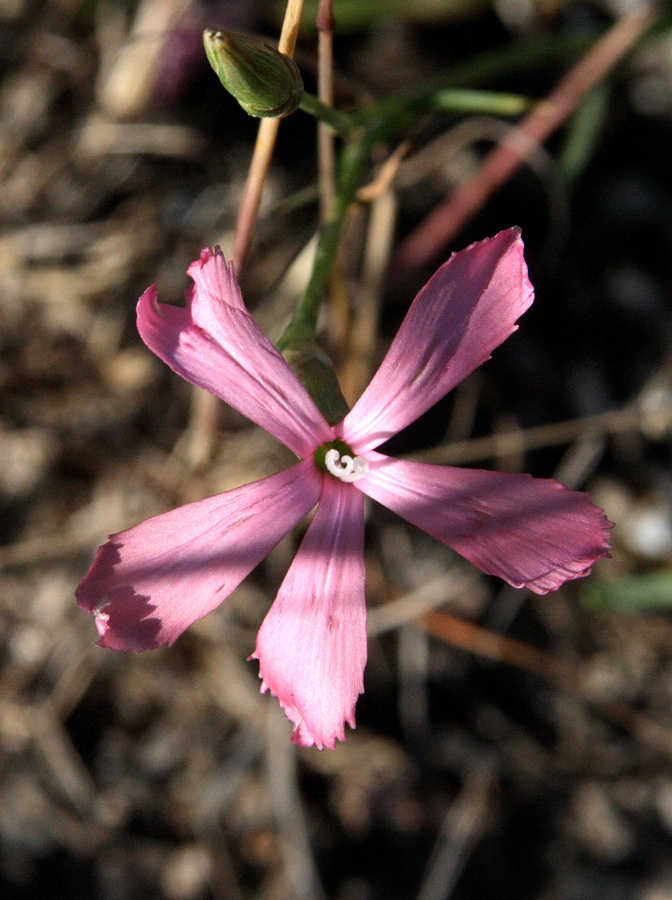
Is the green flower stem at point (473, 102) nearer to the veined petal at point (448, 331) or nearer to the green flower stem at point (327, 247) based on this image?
the green flower stem at point (327, 247)

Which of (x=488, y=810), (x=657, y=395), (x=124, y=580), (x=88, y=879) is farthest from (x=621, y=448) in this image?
(x=88, y=879)

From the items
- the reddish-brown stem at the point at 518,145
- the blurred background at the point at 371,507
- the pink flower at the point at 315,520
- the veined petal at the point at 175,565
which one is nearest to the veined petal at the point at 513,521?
the pink flower at the point at 315,520

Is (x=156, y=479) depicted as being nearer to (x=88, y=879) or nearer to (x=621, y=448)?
(x=88, y=879)

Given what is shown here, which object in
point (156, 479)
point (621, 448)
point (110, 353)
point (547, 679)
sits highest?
point (110, 353)

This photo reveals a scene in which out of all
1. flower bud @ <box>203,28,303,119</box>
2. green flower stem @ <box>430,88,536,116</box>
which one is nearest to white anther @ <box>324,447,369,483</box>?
flower bud @ <box>203,28,303,119</box>

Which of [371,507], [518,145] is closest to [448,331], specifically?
[371,507]

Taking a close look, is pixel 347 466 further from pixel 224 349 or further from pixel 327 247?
pixel 327 247

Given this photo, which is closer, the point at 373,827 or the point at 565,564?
the point at 565,564

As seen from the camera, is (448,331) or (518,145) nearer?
(448,331)
